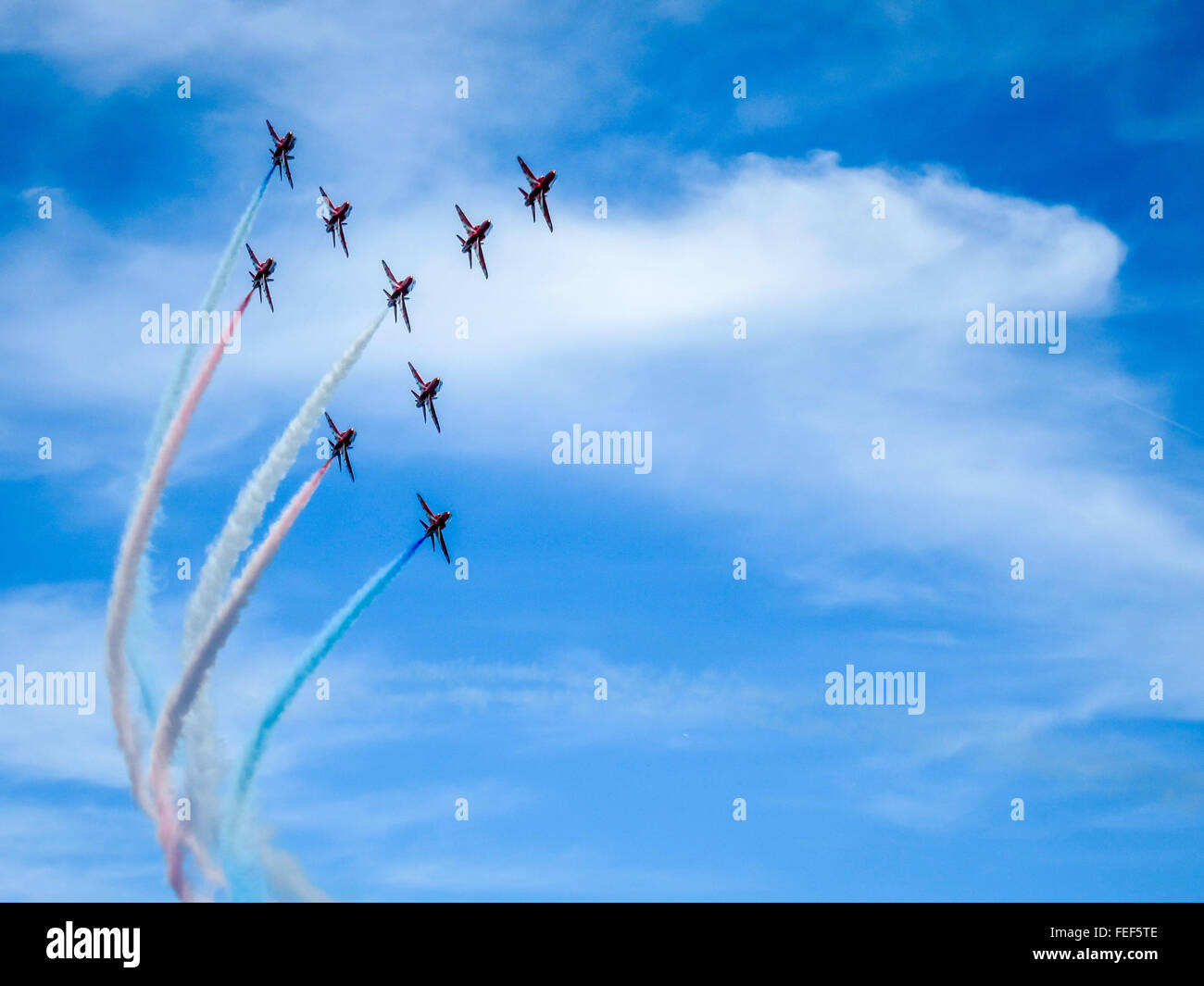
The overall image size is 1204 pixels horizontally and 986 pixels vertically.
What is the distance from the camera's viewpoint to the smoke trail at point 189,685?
149 m

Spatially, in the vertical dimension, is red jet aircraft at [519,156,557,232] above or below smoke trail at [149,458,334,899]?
above

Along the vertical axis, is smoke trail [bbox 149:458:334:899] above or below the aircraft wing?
below

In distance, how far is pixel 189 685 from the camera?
15375 cm

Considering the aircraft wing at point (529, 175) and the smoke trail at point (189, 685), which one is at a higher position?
the aircraft wing at point (529, 175)

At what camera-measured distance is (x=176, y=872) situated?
486 ft

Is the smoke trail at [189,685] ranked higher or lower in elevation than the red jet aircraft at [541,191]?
lower

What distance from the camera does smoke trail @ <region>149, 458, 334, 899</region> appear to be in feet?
489
